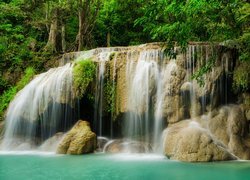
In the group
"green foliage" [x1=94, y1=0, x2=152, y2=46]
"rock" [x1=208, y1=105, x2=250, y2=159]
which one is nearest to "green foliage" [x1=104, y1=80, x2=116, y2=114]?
"rock" [x1=208, y1=105, x2=250, y2=159]

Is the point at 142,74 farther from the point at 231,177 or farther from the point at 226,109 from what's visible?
the point at 231,177

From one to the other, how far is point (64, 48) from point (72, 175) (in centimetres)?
1430

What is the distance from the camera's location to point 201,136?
11.9m

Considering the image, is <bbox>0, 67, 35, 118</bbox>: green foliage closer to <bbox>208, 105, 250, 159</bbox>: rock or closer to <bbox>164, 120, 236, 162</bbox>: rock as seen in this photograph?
<bbox>164, 120, 236, 162</bbox>: rock

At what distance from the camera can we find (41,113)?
15836 mm

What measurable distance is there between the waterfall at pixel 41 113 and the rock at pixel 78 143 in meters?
2.02

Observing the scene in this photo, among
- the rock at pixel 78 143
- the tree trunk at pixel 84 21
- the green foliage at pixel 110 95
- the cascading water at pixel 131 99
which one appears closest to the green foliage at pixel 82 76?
the cascading water at pixel 131 99

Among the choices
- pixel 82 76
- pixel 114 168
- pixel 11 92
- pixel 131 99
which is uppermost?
pixel 82 76

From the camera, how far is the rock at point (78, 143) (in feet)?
44.2

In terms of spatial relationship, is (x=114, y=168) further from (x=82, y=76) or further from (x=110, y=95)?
(x=82, y=76)

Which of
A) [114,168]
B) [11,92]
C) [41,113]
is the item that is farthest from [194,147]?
[11,92]

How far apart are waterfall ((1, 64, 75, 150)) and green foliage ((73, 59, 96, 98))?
0.34m

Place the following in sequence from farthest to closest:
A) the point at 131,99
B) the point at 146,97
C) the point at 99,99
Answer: the point at 99,99 < the point at 131,99 < the point at 146,97

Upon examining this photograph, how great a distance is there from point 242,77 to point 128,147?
16.0 ft
